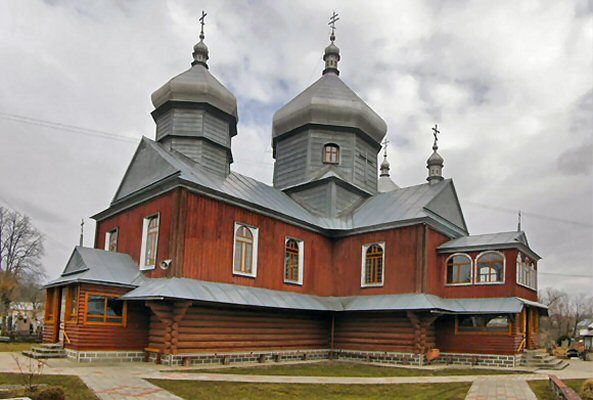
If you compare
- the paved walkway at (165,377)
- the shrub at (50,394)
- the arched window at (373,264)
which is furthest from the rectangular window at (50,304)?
the arched window at (373,264)

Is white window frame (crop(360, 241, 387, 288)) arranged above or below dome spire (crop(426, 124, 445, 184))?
below

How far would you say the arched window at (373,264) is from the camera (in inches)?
784

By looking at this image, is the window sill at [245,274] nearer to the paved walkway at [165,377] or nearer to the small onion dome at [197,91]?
the paved walkway at [165,377]

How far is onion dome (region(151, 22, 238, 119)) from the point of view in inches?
848

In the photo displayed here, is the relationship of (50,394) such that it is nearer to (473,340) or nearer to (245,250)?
(245,250)

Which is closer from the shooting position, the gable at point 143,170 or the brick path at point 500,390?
the brick path at point 500,390

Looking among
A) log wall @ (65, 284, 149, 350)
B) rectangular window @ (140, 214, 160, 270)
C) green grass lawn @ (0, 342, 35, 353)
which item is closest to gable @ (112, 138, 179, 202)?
rectangular window @ (140, 214, 160, 270)

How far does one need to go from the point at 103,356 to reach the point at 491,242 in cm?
1294

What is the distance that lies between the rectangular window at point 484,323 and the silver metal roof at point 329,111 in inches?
370

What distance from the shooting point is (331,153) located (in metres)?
23.8

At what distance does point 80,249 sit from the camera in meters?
16.5

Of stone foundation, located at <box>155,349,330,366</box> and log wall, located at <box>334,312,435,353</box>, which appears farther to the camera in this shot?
log wall, located at <box>334,312,435,353</box>

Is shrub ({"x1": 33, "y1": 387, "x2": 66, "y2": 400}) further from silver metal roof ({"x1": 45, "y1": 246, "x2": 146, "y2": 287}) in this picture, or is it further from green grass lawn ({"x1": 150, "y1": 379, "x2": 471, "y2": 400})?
silver metal roof ({"x1": 45, "y1": 246, "x2": 146, "y2": 287})

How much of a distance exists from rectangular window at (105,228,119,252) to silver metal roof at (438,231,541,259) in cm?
1153
